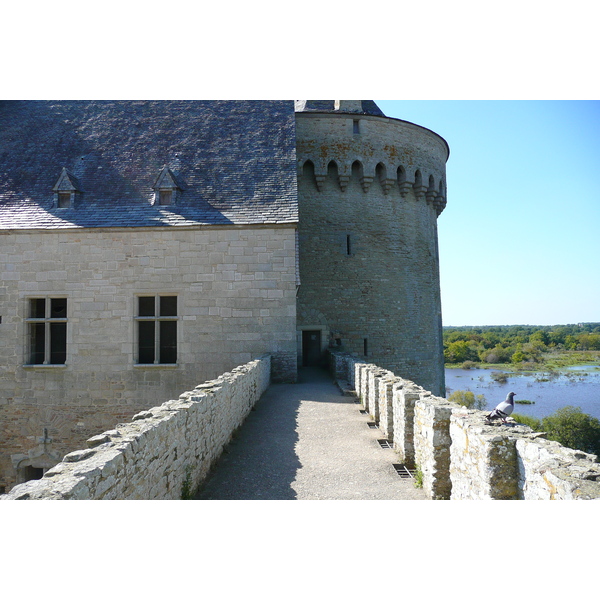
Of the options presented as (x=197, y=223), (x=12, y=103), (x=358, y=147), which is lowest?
(x=197, y=223)

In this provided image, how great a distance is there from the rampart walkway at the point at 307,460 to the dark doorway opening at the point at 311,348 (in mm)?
7691

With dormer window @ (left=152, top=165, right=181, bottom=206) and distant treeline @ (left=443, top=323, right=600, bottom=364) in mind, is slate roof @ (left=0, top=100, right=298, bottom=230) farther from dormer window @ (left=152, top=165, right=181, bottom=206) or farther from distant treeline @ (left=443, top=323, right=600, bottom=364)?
distant treeline @ (left=443, top=323, right=600, bottom=364)

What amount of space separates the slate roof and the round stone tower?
2385mm

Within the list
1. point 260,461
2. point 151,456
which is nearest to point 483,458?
point 151,456

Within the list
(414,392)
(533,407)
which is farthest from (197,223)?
(533,407)

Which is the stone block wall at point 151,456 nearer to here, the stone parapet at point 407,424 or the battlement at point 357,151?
the stone parapet at point 407,424

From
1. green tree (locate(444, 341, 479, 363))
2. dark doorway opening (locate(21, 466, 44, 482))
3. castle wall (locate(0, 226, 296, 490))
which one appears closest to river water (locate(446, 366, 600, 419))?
green tree (locate(444, 341, 479, 363))

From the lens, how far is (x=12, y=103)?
1711 centimetres

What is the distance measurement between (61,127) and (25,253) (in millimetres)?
4958

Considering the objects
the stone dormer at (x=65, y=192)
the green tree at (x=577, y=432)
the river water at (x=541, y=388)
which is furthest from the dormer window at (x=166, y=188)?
the river water at (x=541, y=388)

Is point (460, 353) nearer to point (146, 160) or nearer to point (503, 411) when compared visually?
point (146, 160)

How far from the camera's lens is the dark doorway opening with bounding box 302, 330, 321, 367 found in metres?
17.5

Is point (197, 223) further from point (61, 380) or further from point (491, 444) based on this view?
point (491, 444)

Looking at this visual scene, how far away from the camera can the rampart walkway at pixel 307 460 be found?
520 cm
